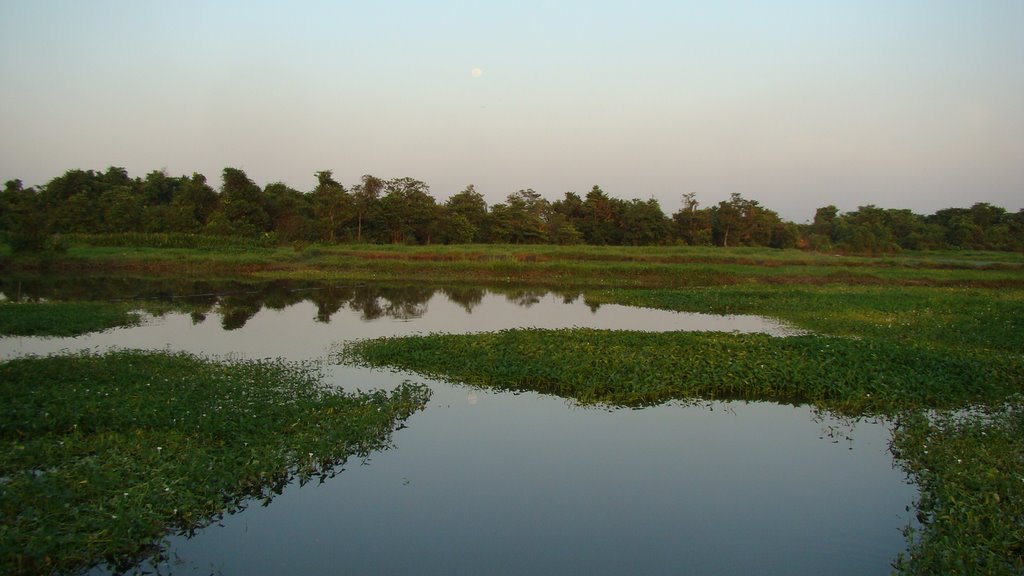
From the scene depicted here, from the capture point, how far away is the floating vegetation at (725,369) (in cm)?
1116

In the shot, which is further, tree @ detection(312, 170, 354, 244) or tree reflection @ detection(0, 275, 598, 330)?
tree @ detection(312, 170, 354, 244)

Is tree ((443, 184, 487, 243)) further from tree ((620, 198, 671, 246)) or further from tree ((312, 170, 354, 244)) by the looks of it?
tree ((620, 198, 671, 246))

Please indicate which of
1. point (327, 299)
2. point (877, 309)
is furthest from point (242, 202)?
point (877, 309)

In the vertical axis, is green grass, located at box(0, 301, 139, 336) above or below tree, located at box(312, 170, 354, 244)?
below

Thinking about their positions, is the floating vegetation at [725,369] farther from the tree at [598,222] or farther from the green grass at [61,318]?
the tree at [598,222]

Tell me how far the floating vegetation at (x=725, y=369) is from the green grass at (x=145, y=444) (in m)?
2.19

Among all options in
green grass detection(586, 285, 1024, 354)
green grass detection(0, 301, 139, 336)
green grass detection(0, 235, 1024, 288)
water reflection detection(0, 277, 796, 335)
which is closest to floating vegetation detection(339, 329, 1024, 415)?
green grass detection(586, 285, 1024, 354)

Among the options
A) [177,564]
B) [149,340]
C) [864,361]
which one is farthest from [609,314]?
[177,564]

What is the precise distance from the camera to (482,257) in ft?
127

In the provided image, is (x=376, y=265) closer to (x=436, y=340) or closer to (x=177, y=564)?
(x=436, y=340)

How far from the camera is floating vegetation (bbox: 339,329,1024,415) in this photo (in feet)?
36.6

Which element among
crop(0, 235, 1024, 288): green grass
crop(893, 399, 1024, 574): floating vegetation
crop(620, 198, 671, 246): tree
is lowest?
crop(893, 399, 1024, 574): floating vegetation

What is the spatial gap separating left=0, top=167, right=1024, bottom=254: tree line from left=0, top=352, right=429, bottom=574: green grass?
1095 inches

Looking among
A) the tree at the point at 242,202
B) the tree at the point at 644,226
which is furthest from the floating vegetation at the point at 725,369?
the tree at the point at 644,226
